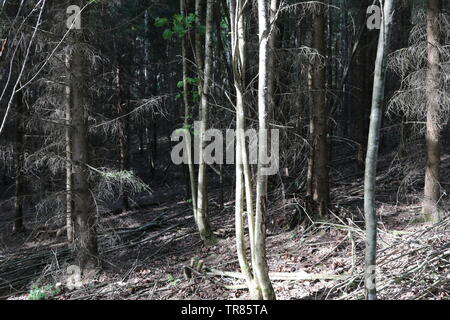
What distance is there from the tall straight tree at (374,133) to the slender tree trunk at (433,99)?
14.0 feet

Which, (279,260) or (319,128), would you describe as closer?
(279,260)

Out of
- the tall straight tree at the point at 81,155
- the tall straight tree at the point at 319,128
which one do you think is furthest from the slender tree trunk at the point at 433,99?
the tall straight tree at the point at 81,155

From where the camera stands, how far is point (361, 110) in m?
15.5

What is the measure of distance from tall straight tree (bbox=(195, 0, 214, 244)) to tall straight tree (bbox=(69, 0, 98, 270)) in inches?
96.2

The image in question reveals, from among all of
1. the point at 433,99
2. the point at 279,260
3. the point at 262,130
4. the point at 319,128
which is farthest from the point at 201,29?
the point at 279,260

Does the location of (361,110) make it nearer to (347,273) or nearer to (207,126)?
(207,126)

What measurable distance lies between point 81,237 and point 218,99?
521cm

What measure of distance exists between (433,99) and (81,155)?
697 cm

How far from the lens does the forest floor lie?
18.2 ft

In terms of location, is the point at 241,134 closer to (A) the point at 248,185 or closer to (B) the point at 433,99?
(A) the point at 248,185

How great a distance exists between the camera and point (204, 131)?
9203 mm

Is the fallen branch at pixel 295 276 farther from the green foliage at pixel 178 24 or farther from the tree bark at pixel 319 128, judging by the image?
Answer: the green foliage at pixel 178 24
